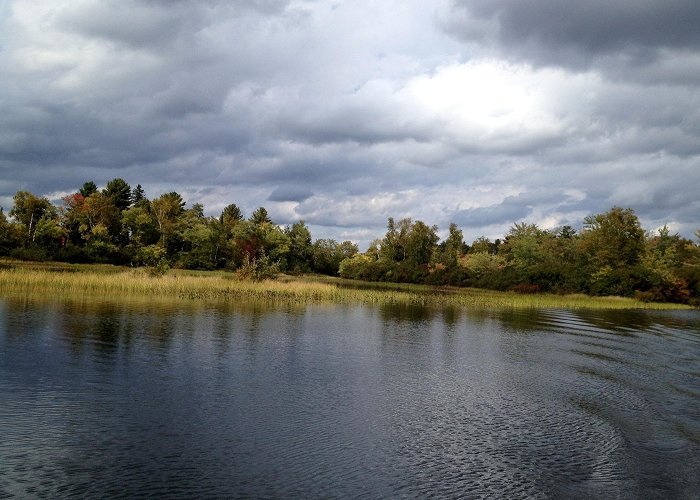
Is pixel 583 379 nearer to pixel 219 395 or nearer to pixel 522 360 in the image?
pixel 522 360

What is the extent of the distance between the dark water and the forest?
34.5 m

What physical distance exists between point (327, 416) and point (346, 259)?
113m

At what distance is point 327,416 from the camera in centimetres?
1274

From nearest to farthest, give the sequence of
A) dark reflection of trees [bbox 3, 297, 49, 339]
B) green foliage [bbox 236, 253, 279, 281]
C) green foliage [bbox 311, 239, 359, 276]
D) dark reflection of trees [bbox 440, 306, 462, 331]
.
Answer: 1. dark reflection of trees [bbox 3, 297, 49, 339]
2. dark reflection of trees [bbox 440, 306, 462, 331]
3. green foliage [bbox 236, 253, 279, 281]
4. green foliage [bbox 311, 239, 359, 276]

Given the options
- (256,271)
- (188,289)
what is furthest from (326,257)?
(188,289)

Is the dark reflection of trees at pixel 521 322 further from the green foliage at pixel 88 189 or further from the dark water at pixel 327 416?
the green foliage at pixel 88 189

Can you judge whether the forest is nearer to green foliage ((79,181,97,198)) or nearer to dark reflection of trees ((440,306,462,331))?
green foliage ((79,181,97,198))

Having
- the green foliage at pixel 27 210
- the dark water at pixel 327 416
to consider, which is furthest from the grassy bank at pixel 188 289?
the green foliage at pixel 27 210

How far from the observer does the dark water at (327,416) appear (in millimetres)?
9148

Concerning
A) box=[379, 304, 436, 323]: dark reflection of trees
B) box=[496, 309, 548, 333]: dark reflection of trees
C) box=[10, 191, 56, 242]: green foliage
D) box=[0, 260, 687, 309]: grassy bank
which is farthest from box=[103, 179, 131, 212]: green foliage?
box=[496, 309, 548, 333]: dark reflection of trees

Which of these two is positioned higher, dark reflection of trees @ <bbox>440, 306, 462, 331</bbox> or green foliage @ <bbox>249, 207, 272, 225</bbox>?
green foliage @ <bbox>249, 207, 272, 225</bbox>

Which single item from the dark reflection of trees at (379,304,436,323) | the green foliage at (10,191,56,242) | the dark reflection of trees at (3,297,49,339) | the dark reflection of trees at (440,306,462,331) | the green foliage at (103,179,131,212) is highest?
the green foliage at (103,179,131,212)

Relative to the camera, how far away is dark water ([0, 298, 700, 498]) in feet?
30.0

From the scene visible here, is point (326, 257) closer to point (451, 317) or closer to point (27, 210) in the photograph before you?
point (27, 210)
